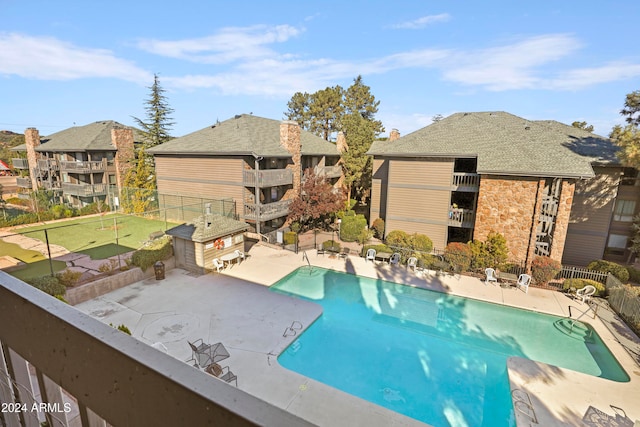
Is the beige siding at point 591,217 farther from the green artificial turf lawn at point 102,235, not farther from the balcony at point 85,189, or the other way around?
the balcony at point 85,189

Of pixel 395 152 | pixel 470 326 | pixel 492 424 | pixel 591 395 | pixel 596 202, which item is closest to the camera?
pixel 492 424

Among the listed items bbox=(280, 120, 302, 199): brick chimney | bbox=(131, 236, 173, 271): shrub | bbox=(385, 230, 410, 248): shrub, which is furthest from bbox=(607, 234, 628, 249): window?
bbox=(131, 236, 173, 271): shrub

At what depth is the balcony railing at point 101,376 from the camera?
81 cm

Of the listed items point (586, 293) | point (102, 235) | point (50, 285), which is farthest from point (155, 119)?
point (586, 293)

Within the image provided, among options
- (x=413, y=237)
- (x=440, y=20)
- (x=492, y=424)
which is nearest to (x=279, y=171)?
(x=413, y=237)

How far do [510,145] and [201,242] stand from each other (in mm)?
19406

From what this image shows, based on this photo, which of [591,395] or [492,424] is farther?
[591,395]

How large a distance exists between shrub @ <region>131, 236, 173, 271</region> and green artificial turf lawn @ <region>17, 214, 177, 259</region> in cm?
160

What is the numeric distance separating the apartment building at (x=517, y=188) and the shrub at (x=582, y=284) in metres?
2.66

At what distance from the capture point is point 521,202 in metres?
18.0

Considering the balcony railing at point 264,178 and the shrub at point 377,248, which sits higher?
the balcony railing at point 264,178

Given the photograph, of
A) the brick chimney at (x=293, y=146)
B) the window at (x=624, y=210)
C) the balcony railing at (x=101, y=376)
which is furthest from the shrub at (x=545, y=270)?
the balcony railing at (x=101, y=376)

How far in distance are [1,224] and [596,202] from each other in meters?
41.1

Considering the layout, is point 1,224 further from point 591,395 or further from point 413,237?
point 591,395
